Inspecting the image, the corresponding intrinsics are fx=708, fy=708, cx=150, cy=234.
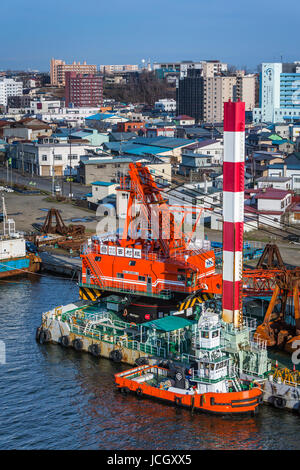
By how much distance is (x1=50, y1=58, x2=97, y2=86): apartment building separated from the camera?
5925 inches

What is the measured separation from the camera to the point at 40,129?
71.4 metres

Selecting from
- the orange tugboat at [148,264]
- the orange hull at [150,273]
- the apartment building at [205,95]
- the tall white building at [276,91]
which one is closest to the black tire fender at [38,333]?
the orange tugboat at [148,264]

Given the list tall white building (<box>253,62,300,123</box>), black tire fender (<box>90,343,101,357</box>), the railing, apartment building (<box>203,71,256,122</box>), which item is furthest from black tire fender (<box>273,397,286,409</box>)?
apartment building (<box>203,71,256,122</box>)

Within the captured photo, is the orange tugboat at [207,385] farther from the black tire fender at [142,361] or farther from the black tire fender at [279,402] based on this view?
the black tire fender at [142,361]

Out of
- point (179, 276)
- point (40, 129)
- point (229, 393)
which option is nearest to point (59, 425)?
point (229, 393)

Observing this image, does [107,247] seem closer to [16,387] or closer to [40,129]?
[16,387]

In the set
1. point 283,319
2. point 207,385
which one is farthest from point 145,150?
point 207,385

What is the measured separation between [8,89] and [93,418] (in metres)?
119

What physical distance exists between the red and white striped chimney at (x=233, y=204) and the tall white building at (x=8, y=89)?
114361 millimetres

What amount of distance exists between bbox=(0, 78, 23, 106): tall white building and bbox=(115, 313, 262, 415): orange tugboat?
116 meters

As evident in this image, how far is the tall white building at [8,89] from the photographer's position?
12719 centimetres
